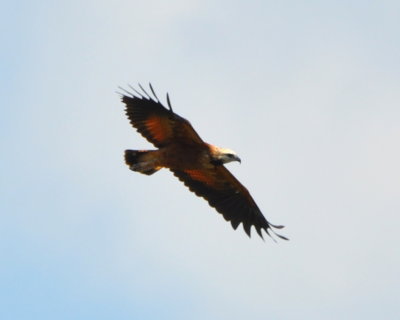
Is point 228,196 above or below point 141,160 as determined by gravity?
above

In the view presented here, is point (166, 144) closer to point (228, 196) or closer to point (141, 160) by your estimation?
point (141, 160)

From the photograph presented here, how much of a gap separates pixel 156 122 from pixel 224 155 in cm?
141

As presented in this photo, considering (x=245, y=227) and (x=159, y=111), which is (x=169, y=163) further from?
(x=245, y=227)

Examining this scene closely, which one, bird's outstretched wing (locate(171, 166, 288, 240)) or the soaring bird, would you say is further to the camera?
bird's outstretched wing (locate(171, 166, 288, 240))

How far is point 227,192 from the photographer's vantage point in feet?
69.8

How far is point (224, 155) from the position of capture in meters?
20.0

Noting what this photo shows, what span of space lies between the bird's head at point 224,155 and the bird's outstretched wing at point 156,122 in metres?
0.40

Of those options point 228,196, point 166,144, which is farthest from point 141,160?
point 228,196

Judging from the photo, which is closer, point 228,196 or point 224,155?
point 224,155

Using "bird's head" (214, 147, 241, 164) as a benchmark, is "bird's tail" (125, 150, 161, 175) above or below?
below

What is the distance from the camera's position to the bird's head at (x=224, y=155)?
19.9 meters

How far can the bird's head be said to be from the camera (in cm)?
1992

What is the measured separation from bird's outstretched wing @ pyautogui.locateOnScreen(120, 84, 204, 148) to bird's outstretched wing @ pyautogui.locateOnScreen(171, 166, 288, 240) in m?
1.30

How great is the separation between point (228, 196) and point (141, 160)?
7.47ft
